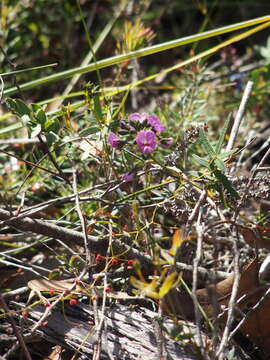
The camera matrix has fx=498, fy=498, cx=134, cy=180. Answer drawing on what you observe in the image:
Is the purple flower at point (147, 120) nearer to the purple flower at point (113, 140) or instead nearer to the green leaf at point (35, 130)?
the purple flower at point (113, 140)

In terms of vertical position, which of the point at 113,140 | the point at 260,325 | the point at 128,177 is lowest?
the point at 260,325

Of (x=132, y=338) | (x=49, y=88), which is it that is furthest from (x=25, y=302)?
(x=49, y=88)

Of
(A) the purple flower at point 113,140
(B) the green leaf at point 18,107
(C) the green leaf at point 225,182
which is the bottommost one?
(C) the green leaf at point 225,182

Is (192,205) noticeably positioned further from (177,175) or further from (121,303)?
(121,303)

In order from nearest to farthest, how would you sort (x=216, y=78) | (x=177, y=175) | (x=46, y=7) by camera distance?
1. (x=177, y=175)
2. (x=216, y=78)
3. (x=46, y=7)

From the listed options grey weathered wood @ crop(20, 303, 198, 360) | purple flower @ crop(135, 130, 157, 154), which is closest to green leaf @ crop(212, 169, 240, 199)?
purple flower @ crop(135, 130, 157, 154)

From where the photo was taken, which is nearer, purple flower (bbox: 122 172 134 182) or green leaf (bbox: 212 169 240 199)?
green leaf (bbox: 212 169 240 199)

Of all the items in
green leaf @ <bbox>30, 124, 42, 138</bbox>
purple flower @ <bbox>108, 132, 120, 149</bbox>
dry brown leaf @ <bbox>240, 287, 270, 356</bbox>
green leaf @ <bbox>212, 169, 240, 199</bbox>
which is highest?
green leaf @ <bbox>30, 124, 42, 138</bbox>

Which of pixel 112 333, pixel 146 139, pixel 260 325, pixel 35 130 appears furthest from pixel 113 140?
pixel 260 325

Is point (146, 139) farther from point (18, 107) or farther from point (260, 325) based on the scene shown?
point (260, 325)

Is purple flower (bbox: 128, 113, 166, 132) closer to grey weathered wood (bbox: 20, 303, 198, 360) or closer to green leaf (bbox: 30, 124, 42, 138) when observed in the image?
green leaf (bbox: 30, 124, 42, 138)

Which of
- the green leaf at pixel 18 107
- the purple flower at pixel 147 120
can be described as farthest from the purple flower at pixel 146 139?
the green leaf at pixel 18 107
